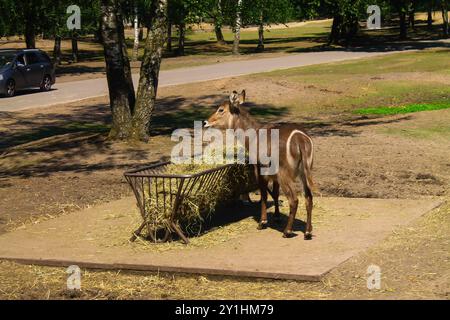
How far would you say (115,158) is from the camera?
62.8 feet

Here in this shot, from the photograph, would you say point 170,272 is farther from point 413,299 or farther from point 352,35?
point 352,35

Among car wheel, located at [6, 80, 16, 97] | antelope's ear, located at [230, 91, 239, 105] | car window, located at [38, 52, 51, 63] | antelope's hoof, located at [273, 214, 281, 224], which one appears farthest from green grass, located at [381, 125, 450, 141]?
car window, located at [38, 52, 51, 63]

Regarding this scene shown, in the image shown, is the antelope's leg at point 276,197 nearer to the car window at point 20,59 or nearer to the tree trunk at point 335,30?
the car window at point 20,59

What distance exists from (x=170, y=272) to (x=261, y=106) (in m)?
18.8

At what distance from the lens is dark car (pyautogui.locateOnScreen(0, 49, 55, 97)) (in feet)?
111

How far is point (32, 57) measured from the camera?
36500 millimetres

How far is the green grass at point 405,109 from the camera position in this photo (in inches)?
1016

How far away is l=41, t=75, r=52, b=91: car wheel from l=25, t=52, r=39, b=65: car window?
84 centimetres

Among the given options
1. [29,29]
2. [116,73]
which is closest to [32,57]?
[29,29]

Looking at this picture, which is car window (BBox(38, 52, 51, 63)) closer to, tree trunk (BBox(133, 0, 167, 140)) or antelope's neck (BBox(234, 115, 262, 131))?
tree trunk (BBox(133, 0, 167, 140))

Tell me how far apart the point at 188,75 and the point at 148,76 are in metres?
19.7

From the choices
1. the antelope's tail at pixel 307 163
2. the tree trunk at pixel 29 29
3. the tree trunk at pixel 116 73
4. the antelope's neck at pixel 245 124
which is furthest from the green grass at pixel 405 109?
the tree trunk at pixel 29 29

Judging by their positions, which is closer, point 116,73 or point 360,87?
point 116,73

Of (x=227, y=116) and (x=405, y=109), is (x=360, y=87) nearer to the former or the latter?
(x=405, y=109)
